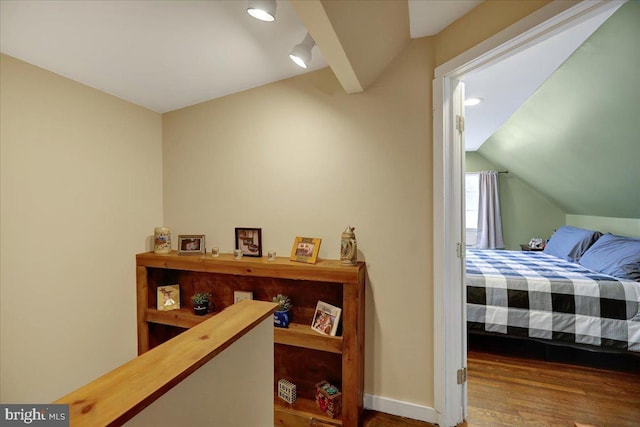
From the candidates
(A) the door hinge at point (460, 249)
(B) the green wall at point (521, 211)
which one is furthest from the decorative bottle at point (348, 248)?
(B) the green wall at point (521, 211)

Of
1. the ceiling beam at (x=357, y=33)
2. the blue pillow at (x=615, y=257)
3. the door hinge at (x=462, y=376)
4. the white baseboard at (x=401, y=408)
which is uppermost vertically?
the ceiling beam at (x=357, y=33)

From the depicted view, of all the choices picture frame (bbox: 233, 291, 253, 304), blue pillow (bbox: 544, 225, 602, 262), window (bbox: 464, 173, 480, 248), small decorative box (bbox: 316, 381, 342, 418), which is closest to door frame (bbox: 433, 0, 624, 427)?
small decorative box (bbox: 316, 381, 342, 418)

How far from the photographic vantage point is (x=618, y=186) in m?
2.77

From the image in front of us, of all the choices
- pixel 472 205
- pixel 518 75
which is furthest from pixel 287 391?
pixel 472 205

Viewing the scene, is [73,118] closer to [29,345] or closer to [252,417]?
[29,345]

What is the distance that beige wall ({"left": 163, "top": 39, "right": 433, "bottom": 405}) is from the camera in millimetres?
1817

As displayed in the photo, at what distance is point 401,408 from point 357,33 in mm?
2193

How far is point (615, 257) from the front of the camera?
2.63m

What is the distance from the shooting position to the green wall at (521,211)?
4684 millimetres

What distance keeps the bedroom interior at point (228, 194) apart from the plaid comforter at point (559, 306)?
113 cm

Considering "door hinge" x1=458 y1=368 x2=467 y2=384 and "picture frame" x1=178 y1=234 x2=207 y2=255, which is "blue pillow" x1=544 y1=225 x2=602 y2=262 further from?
"picture frame" x1=178 y1=234 x2=207 y2=255

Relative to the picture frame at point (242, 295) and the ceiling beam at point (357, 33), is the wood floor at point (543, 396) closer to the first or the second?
the picture frame at point (242, 295)

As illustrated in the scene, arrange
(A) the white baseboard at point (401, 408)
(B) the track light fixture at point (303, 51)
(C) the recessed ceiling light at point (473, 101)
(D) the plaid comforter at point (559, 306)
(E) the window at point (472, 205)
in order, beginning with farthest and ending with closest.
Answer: (E) the window at point (472, 205) < (C) the recessed ceiling light at point (473, 101) < (D) the plaid comforter at point (559, 306) < (A) the white baseboard at point (401, 408) < (B) the track light fixture at point (303, 51)

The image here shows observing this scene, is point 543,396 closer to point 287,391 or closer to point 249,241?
point 287,391
